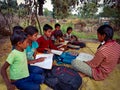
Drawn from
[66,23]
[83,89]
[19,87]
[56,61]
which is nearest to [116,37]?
[66,23]

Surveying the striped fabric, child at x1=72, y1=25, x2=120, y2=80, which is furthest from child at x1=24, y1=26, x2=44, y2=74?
the striped fabric

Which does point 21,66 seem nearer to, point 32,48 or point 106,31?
point 32,48

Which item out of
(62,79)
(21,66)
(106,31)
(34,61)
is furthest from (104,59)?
(21,66)

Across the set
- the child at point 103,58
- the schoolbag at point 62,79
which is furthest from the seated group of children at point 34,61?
the schoolbag at point 62,79

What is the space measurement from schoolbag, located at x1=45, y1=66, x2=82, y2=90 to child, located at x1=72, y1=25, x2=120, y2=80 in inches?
13.1

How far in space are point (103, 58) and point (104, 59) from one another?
5 centimetres

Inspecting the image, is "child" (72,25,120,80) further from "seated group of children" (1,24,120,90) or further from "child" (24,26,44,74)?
"child" (24,26,44,74)

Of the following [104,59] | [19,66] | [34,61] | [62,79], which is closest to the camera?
[19,66]

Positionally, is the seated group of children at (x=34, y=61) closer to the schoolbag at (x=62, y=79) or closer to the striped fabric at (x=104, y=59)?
the striped fabric at (x=104, y=59)

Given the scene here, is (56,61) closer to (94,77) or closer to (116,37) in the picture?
(94,77)

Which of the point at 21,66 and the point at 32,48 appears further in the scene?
the point at 32,48

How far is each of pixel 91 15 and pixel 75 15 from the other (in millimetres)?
1223

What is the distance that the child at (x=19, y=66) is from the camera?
2.71m

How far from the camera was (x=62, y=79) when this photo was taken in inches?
134
